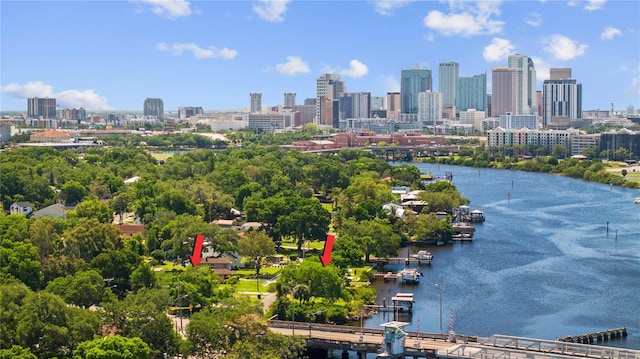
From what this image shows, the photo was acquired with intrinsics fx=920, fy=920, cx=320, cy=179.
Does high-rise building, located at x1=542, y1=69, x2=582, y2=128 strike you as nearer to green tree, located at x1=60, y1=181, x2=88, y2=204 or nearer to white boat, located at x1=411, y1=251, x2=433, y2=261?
green tree, located at x1=60, y1=181, x2=88, y2=204

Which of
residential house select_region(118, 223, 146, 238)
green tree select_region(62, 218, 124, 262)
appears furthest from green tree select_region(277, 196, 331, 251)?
green tree select_region(62, 218, 124, 262)

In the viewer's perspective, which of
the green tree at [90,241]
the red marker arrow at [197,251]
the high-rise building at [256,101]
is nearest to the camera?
the green tree at [90,241]

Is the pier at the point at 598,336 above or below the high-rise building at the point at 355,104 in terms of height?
below

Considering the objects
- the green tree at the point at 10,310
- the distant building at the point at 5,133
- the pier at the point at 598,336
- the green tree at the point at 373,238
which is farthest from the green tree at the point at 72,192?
the distant building at the point at 5,133

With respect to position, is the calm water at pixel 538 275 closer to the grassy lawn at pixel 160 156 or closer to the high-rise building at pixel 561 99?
the grassy lawn at pixel 160 156

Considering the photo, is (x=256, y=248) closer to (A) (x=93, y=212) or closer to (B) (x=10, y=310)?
(A) (x=93, y=212)

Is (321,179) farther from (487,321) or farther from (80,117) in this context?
(80,117)
